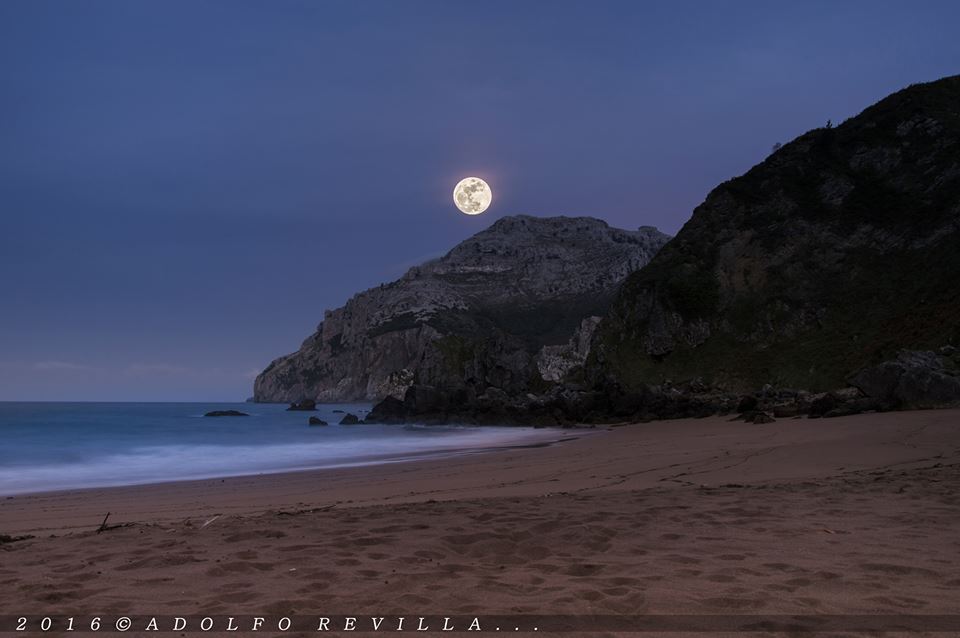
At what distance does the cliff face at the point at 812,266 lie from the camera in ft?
126

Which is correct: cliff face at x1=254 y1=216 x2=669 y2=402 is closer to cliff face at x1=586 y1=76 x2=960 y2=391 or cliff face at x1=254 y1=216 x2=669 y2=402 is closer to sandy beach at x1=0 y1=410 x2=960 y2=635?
cliff face at x1=586 y1=76 x2=960 y2=391

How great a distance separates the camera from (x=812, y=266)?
45.2m

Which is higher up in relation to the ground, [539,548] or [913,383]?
[913,383]

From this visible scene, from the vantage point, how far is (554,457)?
16188mm

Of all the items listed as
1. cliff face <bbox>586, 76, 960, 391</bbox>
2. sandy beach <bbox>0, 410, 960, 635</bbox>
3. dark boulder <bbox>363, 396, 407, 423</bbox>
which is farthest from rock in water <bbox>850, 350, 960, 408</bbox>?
dark boulder <bbox>363, 396, 407, 423</bbox>

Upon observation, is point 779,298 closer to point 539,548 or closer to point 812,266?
point 812,266

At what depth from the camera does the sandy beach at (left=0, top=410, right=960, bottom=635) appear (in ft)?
12.8

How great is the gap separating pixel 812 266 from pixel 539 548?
47412mm

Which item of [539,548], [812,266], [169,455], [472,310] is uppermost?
[472,310]

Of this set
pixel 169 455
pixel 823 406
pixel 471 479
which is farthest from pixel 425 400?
pixel 471 479

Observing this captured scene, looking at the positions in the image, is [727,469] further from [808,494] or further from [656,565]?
[656,565]

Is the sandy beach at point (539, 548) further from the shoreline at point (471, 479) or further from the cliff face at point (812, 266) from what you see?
the cliff face at point (812, 266)

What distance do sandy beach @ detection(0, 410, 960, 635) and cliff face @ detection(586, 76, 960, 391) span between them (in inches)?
1254

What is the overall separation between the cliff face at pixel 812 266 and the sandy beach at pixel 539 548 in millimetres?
31858
